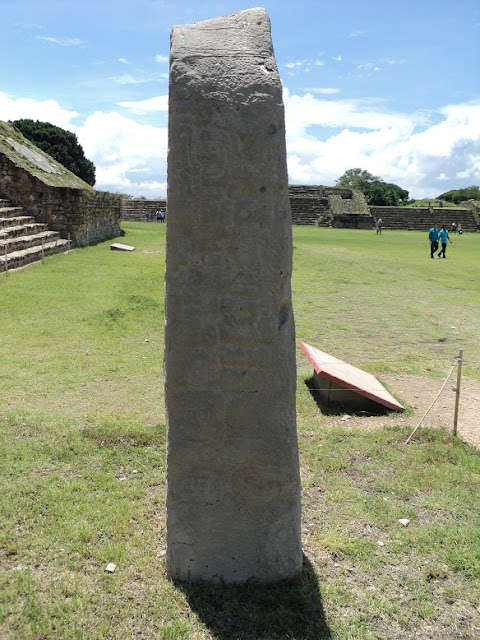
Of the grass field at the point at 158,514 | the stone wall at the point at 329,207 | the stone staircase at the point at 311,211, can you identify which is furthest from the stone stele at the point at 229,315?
the stone staircase at the point at 311,211

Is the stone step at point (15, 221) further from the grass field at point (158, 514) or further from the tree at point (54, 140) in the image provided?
the tree at point (54, 140)

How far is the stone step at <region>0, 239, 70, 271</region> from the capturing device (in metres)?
12.8

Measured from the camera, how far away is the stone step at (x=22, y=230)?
46.2 ft

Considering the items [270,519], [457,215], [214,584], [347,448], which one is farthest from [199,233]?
[457,215]

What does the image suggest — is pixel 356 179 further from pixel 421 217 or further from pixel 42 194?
pixel 42 194

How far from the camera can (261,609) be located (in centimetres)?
292

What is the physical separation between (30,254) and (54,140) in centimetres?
2956

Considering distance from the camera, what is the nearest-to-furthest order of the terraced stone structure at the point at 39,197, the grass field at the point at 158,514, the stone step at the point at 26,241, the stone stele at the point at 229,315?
1. the stone stele at the point at 229,315
2. the grass field at the point at 158,514
3. the stone step at the point at 26,241
4. the terraced stone structure at the point at 39,197

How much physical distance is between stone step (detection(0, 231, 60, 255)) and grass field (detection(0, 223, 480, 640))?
220 inches

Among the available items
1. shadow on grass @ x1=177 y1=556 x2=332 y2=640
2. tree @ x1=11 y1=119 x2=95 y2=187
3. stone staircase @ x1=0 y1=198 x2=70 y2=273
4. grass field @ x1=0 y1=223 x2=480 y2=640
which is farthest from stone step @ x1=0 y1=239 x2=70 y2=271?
tree @ x1=11 y1=119 x2=95 y2=187

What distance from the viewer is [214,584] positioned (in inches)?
122

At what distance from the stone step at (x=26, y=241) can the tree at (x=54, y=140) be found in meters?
25.4

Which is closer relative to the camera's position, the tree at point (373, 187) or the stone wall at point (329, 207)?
the stone wall at point (329, 207)

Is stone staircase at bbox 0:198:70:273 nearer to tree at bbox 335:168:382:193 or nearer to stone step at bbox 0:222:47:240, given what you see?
stone step at bbox 0:222:47:240
